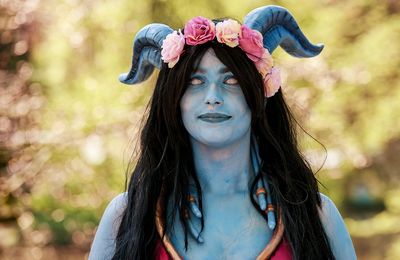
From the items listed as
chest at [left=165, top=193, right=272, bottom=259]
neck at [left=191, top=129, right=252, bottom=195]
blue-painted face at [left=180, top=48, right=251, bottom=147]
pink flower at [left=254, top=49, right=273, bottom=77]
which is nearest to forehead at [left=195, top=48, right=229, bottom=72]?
blue-painted face at [left=180, top=48, right=251, bottom=147]

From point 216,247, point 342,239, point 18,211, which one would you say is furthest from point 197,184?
point 18,211

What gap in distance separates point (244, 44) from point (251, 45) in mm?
19

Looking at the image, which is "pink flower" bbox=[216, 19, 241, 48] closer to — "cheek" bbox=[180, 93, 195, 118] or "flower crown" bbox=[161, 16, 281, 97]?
"flower crown" bbox=[161, 16, 281, 97]

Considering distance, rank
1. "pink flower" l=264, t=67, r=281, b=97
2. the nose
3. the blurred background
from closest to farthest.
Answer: the nose
"pink flower" l=264, t=67, r=281, b=97
the blurred background

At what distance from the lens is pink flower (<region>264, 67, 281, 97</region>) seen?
2617 millimetres

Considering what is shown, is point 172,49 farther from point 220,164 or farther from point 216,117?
point 220,164

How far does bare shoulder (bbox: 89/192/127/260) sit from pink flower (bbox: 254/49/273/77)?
545 millimetres

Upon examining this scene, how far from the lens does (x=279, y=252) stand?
101 inches

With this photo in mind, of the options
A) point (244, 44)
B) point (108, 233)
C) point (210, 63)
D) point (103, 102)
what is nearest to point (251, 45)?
point (244, 44)

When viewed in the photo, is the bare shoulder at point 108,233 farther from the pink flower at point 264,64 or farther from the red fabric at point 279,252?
the pink flower at point 264,64

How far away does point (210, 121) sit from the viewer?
8.31ft

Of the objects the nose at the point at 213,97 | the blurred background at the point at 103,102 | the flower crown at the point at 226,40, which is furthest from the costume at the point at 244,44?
the blurred background at the point at 103,102

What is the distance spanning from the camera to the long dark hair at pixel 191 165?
2570mm

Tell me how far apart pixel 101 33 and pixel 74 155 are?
1.11 m
